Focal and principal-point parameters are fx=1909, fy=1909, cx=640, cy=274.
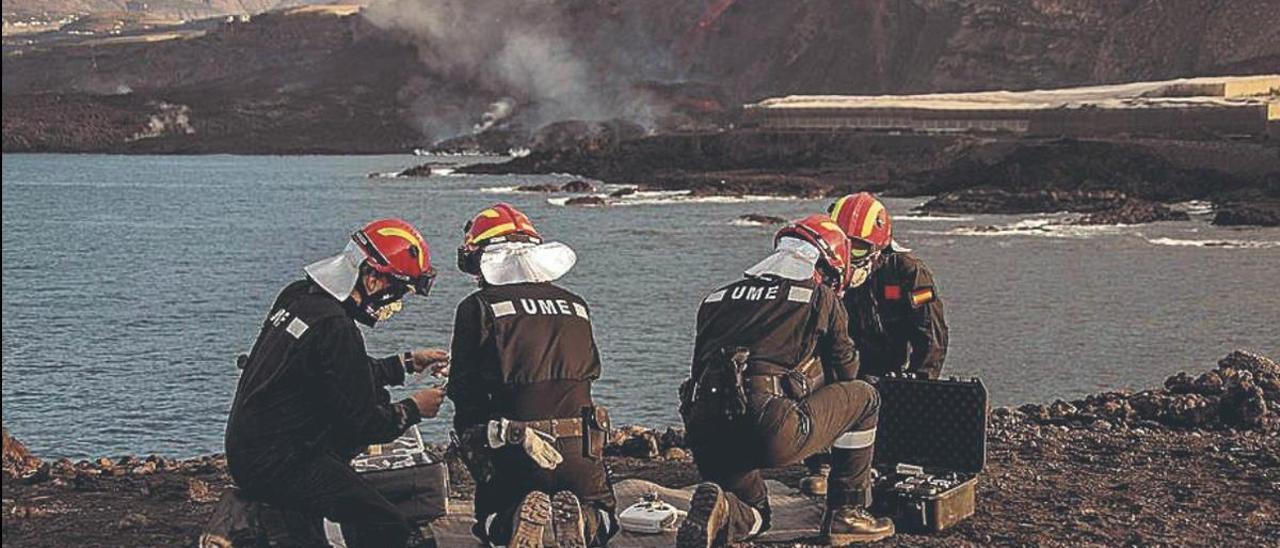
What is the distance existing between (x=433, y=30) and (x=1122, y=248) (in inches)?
6034

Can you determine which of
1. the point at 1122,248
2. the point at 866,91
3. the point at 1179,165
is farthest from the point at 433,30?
the point at 1122,248

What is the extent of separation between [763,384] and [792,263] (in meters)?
0.55

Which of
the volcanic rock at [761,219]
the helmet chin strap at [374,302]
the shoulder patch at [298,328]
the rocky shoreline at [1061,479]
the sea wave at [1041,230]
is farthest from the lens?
the volcanic rock at [761,219]

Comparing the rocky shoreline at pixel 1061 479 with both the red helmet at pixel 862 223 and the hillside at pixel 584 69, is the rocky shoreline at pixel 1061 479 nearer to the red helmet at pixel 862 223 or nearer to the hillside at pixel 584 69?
the red helmet at pixel 862 223

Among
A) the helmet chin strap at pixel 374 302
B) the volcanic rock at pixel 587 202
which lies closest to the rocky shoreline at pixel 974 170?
the volcanic rock at pixel 587 202

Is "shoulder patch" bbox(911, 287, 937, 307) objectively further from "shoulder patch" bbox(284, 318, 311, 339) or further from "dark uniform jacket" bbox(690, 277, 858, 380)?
"shoulder patch" bbox(284, 318, 311, 339)

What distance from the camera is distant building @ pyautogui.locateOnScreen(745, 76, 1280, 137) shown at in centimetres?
6600

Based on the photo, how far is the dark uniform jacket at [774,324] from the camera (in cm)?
778

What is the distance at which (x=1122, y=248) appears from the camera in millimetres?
37844

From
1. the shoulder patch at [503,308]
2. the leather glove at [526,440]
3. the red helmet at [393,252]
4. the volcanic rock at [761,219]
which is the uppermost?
the red helmet at [393,252]

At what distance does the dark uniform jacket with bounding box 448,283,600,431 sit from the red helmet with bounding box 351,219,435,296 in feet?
0.97

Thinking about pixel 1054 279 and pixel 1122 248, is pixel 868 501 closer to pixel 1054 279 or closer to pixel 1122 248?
pixel 1054 279

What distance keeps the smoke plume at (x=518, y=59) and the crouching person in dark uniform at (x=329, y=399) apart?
500 feet

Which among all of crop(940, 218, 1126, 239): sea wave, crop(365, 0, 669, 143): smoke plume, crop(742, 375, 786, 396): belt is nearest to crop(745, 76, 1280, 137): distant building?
crop(940, 218, 1126, 239): sea wave
